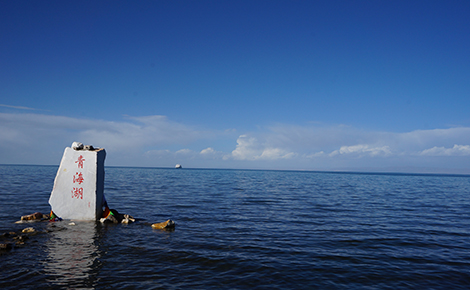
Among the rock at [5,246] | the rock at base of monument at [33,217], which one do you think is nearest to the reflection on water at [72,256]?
the rock at [5,246]

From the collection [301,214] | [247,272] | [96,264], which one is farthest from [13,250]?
[301,214]

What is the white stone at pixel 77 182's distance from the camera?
53.6ft

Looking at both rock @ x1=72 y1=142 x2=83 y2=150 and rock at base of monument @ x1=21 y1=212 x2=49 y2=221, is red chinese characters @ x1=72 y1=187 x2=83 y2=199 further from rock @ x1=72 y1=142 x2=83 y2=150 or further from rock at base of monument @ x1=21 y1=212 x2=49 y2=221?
rock at base of monument @ x1=21 y1=212 x2=49 y2=221

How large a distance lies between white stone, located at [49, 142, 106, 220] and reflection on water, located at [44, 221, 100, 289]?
5.20 ft

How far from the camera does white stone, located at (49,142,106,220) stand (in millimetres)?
16328

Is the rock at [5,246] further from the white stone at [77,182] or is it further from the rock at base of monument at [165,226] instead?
the rock at base of monument at [165,226]

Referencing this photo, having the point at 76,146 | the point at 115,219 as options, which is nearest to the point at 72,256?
the point at 115,219

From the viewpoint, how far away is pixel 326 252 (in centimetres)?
1186

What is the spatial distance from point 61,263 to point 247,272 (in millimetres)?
6811

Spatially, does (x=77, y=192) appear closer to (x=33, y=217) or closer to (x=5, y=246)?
(x=33, y=217)

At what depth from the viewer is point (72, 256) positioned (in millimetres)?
10539

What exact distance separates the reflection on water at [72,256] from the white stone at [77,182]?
1.59m

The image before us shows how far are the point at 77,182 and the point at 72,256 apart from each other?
700 cm

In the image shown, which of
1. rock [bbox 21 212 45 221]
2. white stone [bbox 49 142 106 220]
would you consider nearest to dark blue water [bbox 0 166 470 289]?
rock [bbox 21 212 45 221]
